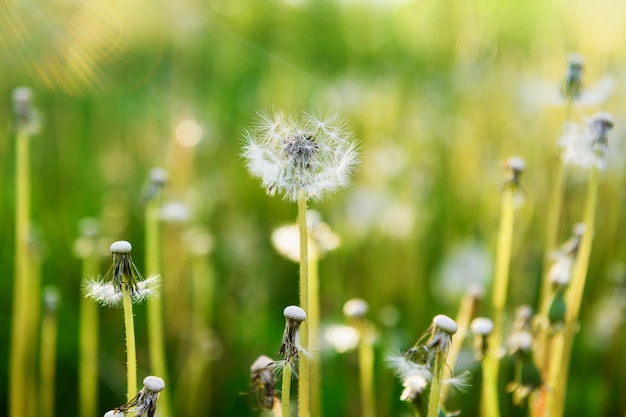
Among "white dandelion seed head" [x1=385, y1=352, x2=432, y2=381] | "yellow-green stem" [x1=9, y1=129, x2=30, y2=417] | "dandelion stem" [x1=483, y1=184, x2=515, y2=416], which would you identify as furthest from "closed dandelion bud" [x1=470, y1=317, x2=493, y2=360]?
"yellow-green stem" [x1=9, y1=129, x2=30, y2=417]

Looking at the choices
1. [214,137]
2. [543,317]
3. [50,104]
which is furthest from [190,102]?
[543,317]

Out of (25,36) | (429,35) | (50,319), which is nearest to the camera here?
(50,319)

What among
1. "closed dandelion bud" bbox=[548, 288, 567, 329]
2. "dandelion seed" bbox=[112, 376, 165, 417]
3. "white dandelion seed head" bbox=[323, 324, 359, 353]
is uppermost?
"white dandelion seed head" bbox=[323, 324, 359, 353]

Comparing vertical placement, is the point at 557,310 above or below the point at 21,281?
below

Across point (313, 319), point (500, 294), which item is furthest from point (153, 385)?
point (500, 294)

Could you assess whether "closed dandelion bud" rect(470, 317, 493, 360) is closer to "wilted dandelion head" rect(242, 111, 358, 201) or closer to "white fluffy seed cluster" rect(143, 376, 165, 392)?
"wilted dandelion head" rect(242, 111, 358, 201)

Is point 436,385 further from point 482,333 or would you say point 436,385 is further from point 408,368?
point 482,333

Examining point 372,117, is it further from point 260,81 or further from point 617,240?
point 617,240
